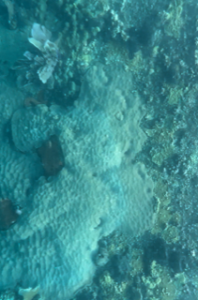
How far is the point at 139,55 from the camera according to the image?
4348 mm

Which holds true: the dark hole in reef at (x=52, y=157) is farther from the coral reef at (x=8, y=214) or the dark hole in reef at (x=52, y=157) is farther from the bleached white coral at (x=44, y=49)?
the bleached white coral at (x=44, y=49)

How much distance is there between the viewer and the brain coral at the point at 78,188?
400 cm

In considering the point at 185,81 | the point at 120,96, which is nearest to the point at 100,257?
the point at 120,96

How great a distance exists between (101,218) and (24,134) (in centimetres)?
190

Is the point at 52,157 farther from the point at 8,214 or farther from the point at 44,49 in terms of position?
the point at 44,49

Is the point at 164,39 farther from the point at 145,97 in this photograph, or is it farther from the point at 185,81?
the point at 145,97

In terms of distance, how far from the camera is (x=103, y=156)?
4078mm

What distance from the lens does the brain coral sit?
158 inches

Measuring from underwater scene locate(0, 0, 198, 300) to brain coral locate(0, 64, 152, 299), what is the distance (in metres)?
0.02

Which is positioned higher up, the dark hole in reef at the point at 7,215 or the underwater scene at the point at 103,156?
the underwater scene at the point at 103,156

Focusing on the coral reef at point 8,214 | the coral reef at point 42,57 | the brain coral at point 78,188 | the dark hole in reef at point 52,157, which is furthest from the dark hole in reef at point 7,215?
the coral reef at point 42,57

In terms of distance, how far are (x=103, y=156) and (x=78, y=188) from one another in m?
0.65

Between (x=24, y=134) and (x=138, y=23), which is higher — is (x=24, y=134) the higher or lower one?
the lower one

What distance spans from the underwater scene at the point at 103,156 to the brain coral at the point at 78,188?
2 cm
